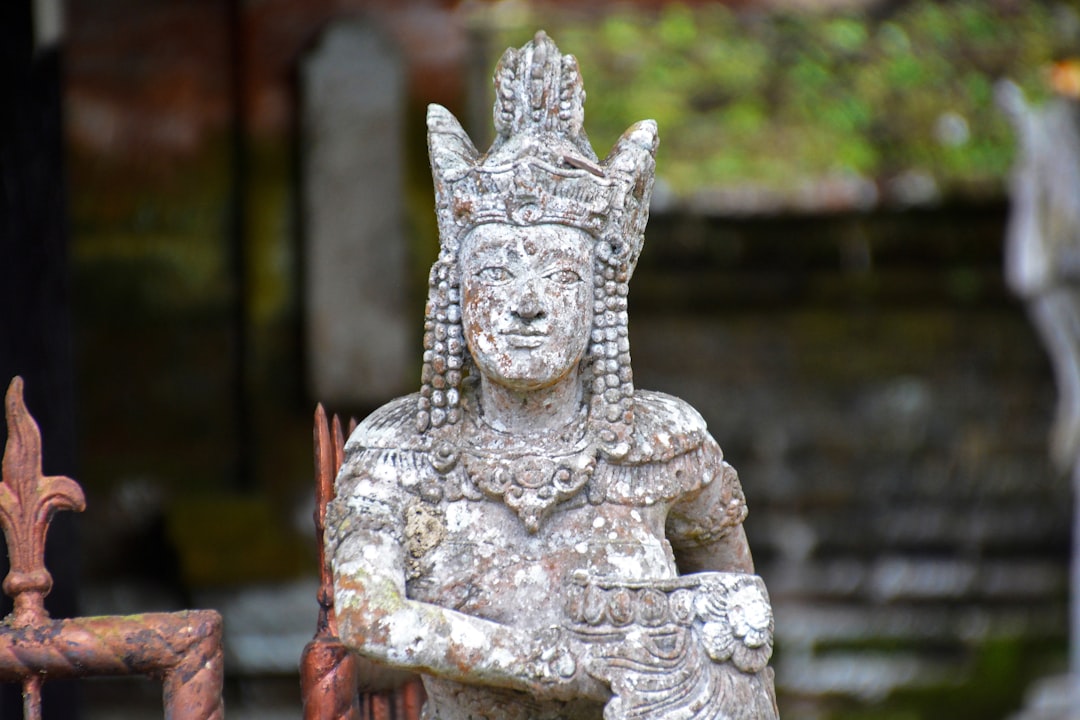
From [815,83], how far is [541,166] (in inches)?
223

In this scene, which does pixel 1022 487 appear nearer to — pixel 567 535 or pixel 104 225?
pixel 104 225

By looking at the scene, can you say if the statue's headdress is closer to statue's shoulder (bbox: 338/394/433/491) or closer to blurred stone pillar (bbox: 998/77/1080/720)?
statue's shoulder (bbox: 338/394/433/491)

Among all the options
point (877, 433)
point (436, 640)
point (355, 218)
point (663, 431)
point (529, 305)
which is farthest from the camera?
point (877, 433)

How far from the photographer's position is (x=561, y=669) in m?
2.96

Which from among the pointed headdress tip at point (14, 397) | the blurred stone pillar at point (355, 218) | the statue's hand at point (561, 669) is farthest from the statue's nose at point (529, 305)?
the blurred stone pillar at point (355, 218)

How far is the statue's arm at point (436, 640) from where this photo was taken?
9.58 ft

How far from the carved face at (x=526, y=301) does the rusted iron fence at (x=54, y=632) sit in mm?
760

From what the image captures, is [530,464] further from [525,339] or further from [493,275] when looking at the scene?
[493,275]

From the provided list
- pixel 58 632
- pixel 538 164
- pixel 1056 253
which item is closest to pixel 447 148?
pixel 538 164

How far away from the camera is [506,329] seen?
3141 mm

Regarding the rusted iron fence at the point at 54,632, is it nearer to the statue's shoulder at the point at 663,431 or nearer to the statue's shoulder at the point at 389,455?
the statue's shoulder at the point at 389,455

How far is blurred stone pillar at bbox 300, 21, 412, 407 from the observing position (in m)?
7.25

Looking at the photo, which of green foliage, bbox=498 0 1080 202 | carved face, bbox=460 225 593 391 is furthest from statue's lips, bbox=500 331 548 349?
green foliage, bbox=498 0 1080 202

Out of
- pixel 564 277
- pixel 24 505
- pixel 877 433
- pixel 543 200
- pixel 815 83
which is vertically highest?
pixel 815 83
